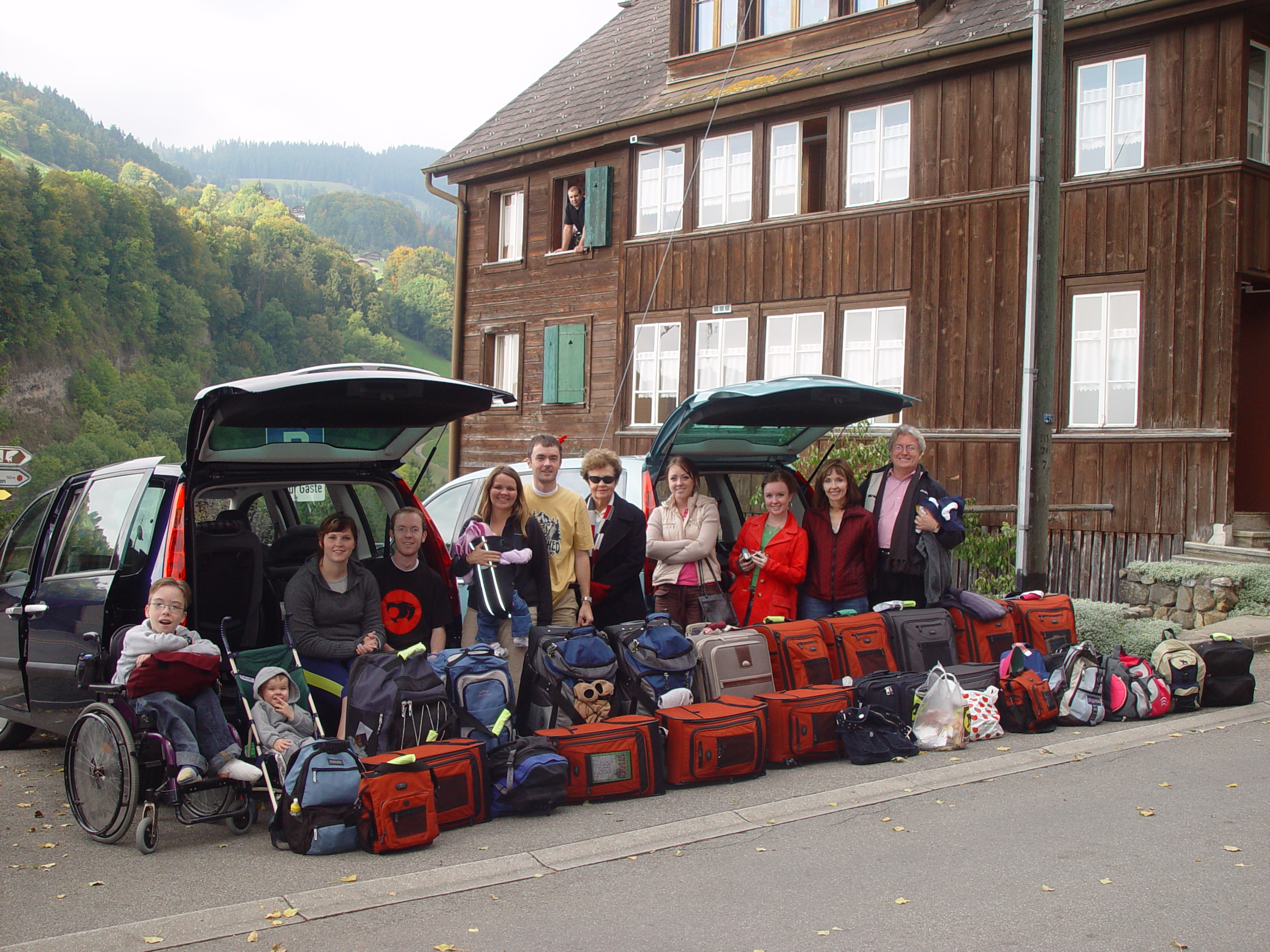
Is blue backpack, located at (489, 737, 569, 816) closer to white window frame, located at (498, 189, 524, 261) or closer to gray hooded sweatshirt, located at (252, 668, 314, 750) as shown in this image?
gray hooded sweatshirt, located at (252, 668, 314, 750)

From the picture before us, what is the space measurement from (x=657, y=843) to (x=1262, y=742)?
4398mm

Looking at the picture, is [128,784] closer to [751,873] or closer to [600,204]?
[751,873]

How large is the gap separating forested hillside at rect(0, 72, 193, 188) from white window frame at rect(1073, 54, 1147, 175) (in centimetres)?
15121

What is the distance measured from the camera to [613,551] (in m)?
8.20

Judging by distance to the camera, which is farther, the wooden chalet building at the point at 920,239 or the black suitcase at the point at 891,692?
the wooden chalet building at the point at 920,239

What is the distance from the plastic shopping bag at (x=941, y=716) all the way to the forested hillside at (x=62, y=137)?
158 meters

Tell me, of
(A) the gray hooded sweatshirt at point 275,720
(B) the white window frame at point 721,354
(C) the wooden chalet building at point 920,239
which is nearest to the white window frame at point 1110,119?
(C) the wooden chalet building at point 920,239

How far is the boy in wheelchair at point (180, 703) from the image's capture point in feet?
19.3

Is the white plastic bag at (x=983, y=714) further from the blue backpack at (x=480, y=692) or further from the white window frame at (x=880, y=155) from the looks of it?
the white window frame at (x=880, y=155)

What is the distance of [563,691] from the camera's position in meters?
7.04

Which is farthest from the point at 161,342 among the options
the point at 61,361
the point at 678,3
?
the point at 678,3

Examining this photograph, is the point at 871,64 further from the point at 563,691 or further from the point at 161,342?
the point at 161,342

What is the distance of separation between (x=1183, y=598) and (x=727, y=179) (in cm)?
1022

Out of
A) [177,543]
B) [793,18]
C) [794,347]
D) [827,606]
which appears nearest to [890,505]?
[827,606]
